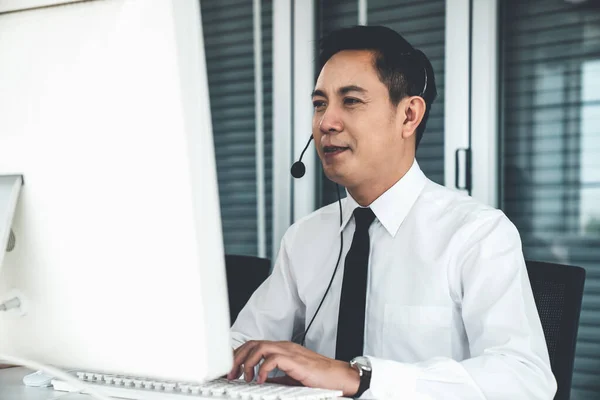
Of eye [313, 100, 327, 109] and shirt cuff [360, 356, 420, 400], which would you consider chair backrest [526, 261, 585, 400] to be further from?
eye [313, 100, 327, 109]

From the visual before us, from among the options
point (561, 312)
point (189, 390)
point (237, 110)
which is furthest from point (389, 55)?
point (237, 110)

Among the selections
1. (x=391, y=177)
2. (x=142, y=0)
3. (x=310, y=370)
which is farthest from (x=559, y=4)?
(x=142, y=0)

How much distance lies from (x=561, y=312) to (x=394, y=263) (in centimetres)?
36

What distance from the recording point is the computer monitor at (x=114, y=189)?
1.90 ft

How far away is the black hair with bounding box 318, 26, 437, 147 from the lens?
1.47m

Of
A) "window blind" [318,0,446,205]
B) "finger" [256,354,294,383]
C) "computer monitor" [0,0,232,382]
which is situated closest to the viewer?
"computer monitor" [0,0,232,382]

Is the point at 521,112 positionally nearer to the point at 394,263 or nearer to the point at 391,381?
the point at 394,263

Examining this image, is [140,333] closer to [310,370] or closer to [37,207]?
[37,207]

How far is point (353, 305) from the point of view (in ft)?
4.31

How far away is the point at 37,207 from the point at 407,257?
890mm

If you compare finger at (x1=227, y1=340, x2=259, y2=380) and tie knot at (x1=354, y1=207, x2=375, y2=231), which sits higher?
tie knot at (x1=354, y1=207, x2=375, y2=231)

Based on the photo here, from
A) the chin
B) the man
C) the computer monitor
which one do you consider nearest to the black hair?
the man

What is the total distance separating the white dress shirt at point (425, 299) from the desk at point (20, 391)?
0.43 meters

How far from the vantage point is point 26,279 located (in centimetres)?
67
